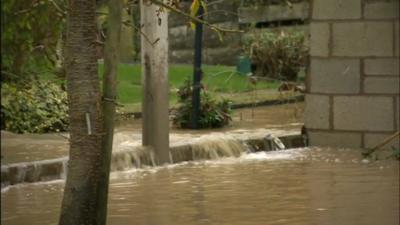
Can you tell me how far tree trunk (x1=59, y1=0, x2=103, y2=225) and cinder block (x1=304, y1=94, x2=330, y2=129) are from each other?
7.49 m

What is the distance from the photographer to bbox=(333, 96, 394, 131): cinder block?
13.0m

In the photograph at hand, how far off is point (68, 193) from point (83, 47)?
0.94 m

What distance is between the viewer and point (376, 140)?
13.0 m

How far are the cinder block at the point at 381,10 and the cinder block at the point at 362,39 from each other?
94 mm

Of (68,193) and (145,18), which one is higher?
(145,18)

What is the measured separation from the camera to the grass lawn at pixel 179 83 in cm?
1792

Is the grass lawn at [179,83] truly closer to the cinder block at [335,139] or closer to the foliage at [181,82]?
the foliage at [181,82]

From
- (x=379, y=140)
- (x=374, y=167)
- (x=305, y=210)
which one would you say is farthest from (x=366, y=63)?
(x=305, y=210)

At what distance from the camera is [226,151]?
1263 cm

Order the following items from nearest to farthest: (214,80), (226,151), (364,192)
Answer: (364,192) → (226,151) → (214,80)

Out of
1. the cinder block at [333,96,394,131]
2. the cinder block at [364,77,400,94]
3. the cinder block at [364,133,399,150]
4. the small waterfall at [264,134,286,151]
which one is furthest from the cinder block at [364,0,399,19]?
the small waterfall at [264,134,286,151]

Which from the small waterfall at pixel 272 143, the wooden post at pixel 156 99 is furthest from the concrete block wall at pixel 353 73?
the wooden post at pixel 156 99

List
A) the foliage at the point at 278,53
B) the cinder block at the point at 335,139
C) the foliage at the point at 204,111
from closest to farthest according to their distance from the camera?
the cinder block at the point at 335,139, the foliage at the point at 204,111, the foliage at the point at 278,53

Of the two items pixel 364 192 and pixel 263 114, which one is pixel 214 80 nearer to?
pixel 263 114
